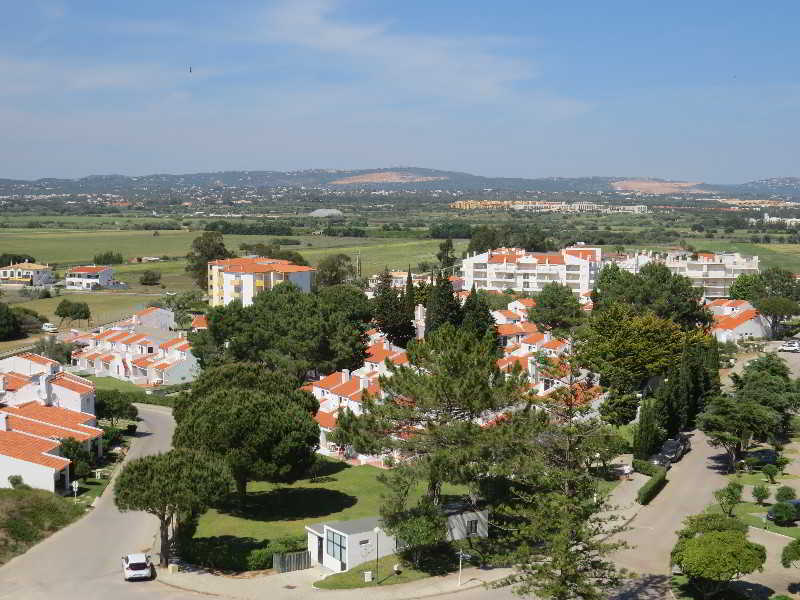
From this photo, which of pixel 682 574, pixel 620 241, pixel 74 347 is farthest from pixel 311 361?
pixel 620 241

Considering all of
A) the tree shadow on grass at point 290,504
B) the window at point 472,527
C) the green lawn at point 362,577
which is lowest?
the tree shadow on grass at point 290,504

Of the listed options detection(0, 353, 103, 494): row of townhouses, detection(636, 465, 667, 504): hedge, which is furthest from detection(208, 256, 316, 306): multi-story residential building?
detection(636, 465, 667, 504): hedge

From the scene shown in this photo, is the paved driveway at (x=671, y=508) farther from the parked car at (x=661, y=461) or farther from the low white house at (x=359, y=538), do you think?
the low white house at (x=359, y=538)

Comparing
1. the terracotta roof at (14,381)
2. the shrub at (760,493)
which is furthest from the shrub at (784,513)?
the terracotta roof at (14,381)

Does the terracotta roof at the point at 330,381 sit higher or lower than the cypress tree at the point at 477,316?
lower

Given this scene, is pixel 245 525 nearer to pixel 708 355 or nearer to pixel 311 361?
pixel 311 361

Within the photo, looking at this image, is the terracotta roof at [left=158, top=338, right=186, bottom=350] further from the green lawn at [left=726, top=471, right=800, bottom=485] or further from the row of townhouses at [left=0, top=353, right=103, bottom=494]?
the green lawn at [left=726, top=471, right=800, bottom=485]

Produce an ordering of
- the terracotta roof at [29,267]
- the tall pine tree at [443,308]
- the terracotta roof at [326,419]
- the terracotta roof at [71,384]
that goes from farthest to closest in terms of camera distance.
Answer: the terracotta roof at [29,267] < the tall pine tree at [443,308] < the terracotta roof at [71,384] < the terracotta roof at [326,419]
